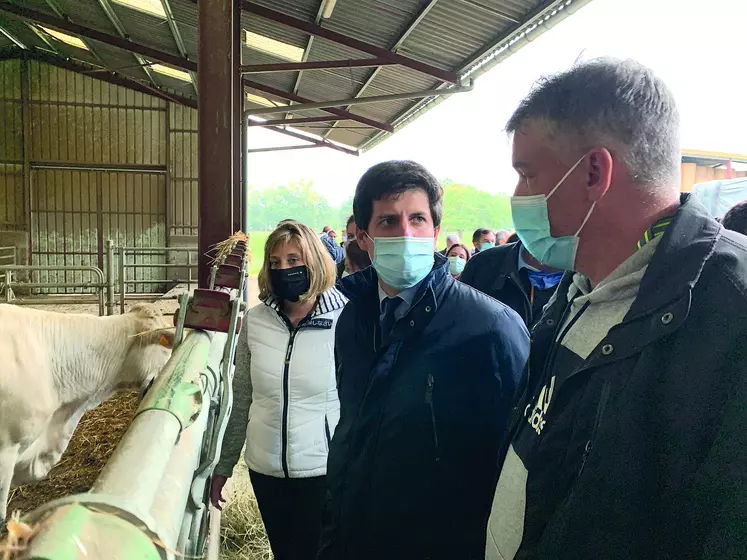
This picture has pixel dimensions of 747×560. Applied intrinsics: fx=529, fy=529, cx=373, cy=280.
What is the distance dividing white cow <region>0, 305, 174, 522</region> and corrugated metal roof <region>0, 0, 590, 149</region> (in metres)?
4.95

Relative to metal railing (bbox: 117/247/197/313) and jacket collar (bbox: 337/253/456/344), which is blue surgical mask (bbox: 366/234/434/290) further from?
metal railing (bbox: 117/247/197/313)

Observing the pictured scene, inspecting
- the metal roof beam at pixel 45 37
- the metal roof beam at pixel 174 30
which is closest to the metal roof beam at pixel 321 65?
the metal roof beam at pixel 174 30

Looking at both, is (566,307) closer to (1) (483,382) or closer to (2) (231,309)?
(1) (483,382)

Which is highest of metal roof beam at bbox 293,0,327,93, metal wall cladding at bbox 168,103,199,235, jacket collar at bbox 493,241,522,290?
metal roof beam at bbox 293,0,327,93

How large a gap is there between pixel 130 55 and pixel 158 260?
547cm

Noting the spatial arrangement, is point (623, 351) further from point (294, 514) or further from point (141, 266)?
point (141, 266)

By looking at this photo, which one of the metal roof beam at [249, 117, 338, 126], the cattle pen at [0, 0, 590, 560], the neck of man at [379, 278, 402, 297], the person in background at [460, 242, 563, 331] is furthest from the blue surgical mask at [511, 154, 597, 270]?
the metal roof beam at [249, 117, 338, 126]

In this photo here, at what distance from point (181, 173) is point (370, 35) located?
30.8 feet

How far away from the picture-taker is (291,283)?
94.7 inches

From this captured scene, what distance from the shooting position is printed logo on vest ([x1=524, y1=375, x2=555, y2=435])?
1067mm

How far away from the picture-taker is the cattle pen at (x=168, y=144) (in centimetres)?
64

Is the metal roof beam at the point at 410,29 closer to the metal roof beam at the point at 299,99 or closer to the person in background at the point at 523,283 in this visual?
the metal roof beam at the point at 299,99

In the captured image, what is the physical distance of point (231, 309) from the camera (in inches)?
52.8

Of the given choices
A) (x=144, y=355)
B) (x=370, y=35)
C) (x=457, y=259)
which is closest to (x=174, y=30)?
(x=370, y=35)
